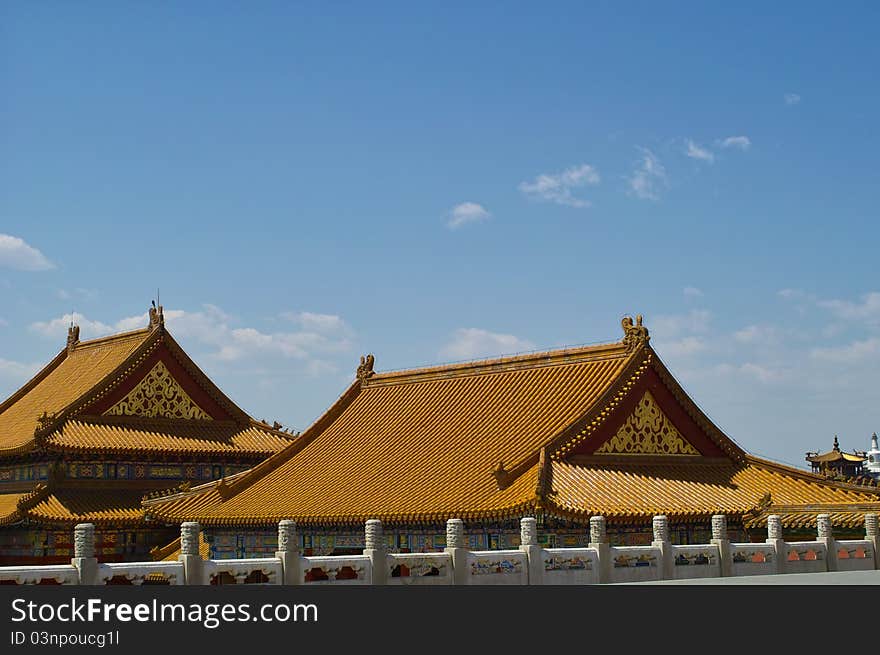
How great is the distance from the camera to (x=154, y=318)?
4797cm

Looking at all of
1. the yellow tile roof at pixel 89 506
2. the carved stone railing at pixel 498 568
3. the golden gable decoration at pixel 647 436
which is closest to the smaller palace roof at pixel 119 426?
the yellow tile roof at pixel 89 506

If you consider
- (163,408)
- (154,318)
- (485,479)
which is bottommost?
(485,479)

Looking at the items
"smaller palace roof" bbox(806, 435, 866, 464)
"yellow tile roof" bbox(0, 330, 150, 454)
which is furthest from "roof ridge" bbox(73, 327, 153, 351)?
"smaller palace roof" bbox(806, 435, 866, 464)

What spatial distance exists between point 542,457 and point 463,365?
862cm

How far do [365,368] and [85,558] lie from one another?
69.4ft

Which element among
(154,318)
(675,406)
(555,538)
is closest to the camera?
(555,538)

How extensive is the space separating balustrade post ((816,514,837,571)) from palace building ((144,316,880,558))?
1.21 m

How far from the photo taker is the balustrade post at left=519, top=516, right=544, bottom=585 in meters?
26.4

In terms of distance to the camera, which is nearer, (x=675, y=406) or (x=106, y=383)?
(x=675, y=406)

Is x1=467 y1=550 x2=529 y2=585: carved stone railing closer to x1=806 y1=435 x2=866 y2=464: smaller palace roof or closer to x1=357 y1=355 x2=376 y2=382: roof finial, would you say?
x1=357 y1=355 x2=376 y2=382: roof finial

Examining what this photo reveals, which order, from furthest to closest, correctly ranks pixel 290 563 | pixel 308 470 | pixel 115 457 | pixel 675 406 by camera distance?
pixel 115 457 < pixel 308 470 < pixel 675 406 < pixel 290 563
